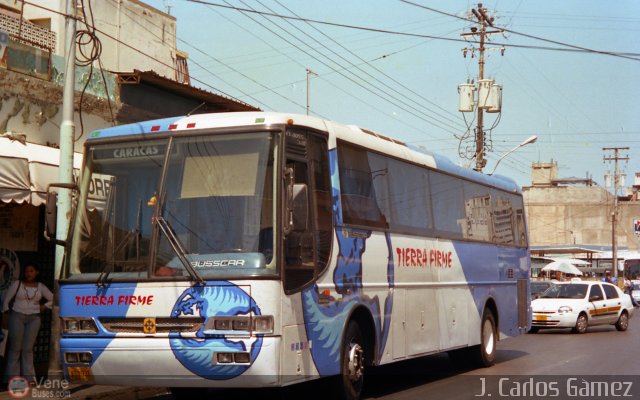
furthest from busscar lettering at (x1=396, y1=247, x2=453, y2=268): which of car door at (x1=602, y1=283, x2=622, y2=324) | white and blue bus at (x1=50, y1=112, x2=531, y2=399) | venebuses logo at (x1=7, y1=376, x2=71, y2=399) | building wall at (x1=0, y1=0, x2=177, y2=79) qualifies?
car door at (x1=602, y1=283, x2=622, y2=324)

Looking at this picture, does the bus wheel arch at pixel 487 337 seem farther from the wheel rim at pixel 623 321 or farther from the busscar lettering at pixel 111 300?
the wheel rim at pixel 623 321

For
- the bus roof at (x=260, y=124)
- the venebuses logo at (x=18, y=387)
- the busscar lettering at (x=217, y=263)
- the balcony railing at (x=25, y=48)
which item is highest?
the balcony railing at (x=25, y=48)

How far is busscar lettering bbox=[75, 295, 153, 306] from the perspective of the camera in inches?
356

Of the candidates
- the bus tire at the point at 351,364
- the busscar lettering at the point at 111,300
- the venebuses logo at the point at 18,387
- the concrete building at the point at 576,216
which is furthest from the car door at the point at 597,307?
the concrete building at the point at 576,216

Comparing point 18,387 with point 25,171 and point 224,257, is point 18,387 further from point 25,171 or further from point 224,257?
point 224,257

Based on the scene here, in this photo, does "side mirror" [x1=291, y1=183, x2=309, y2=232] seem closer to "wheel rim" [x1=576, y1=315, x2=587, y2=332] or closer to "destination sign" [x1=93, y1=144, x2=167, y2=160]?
"destination sign" [x1=93, y1=144, x2=167, y2=160]

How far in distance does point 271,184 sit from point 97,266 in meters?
2.15

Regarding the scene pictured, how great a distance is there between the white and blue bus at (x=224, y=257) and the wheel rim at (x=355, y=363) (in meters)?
0.02

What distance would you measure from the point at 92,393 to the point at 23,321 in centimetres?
183

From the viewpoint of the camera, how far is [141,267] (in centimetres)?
917

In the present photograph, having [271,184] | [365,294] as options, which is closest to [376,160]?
[365,294]

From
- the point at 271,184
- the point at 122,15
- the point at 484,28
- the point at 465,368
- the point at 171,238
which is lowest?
the point at 465,368

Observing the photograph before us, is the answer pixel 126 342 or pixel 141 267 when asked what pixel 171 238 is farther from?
pixel 126 342

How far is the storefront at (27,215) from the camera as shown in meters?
11.9
